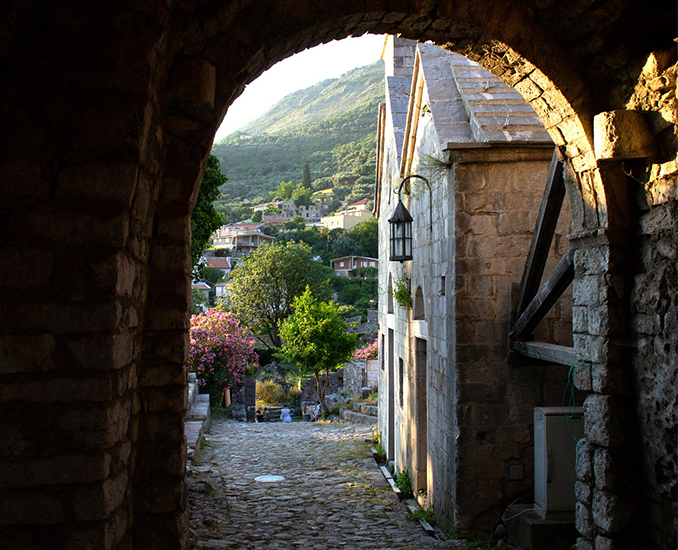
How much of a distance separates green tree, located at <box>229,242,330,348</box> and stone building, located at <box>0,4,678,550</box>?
2747 centimetres

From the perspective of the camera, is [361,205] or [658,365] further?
[361,205]

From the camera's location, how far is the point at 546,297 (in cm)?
468

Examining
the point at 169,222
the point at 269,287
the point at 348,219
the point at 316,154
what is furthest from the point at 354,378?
the point at 316,154

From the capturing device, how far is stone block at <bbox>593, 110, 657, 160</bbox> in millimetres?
3322

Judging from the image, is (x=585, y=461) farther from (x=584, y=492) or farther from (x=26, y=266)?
(x=26, y=266)

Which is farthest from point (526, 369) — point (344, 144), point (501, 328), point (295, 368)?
point (344, 144)

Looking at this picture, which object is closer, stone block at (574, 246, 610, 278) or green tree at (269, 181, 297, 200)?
stone block at (574, 246, 610, 278)

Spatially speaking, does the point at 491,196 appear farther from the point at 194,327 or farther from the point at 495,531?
the point at 194,327

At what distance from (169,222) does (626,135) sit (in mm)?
2658

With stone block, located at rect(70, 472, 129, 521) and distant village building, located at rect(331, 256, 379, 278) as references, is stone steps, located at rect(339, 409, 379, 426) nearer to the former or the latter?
stone block, located at rect(70, 472, 129, 521)

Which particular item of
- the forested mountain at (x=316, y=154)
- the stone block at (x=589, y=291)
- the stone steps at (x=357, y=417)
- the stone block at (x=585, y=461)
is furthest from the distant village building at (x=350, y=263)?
the stone block at (x=585, y=461)

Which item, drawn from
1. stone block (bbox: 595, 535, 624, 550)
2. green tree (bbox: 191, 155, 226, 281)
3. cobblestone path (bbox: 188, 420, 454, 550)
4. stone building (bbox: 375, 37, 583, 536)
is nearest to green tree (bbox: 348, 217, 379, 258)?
cobblestone path (bbox: 188, 420, 454, 550)

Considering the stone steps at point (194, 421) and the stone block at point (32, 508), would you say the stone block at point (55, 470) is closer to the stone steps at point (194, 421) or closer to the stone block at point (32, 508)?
the stone block at point (32, 508)

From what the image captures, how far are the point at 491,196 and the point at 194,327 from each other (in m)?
12.0
